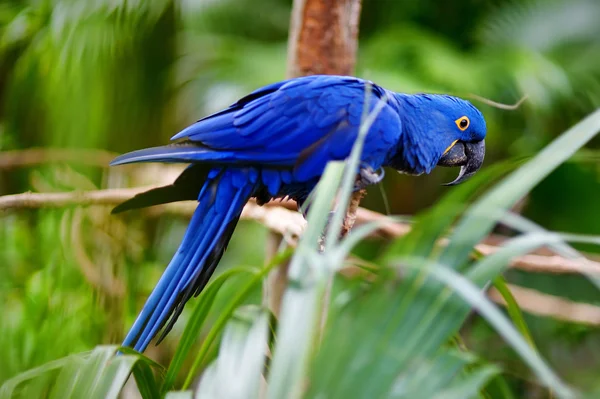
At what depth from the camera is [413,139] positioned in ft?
3.17

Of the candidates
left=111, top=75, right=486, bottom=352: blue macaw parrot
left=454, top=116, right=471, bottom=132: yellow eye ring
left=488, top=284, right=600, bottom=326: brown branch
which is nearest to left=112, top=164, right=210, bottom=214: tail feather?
left=111, top=75, right=486, bottom=352: blue macaw parrot

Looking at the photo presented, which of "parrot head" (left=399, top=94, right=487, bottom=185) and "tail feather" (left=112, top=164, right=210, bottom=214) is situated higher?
"parrot head" (left=399, top=94, right=487, bottom=185)

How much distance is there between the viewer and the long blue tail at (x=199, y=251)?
2.50ft

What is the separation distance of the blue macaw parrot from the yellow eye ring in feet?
0.18

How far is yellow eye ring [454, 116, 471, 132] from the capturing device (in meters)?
1.02

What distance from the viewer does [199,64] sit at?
6.09 ft

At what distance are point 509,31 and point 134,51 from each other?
1.24 m

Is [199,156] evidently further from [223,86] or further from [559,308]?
[223,86]

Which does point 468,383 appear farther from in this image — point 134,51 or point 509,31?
point 509,31

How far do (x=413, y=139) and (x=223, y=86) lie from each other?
0.94 meters

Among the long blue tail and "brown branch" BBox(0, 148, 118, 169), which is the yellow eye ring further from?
"brown branch" BBox(0, 148, 118, 169)

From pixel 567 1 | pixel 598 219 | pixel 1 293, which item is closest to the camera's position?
pixel 1 293

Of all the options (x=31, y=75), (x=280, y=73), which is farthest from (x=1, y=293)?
(x=280, y=73)

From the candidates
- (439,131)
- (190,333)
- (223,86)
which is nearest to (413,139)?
(439,131)
